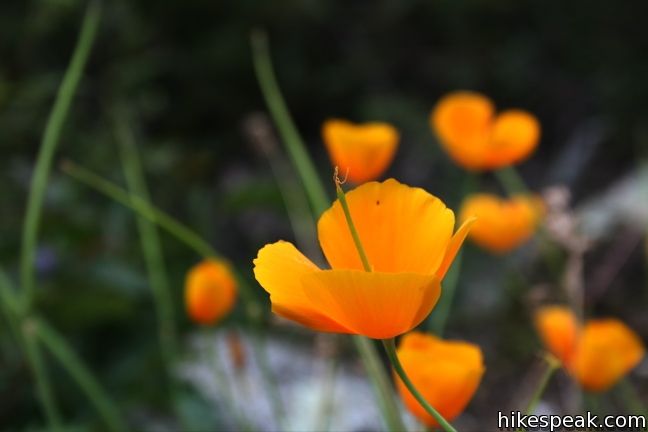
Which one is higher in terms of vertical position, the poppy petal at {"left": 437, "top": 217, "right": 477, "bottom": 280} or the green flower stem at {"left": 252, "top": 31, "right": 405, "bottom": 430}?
the green flower stem at {"left": 252, "top": 31, "right": 405, "bottom": 430}

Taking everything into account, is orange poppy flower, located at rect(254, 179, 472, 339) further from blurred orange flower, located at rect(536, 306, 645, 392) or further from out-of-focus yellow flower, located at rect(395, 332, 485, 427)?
blurred orange flower, located at rect(536, 306, 645, 392)

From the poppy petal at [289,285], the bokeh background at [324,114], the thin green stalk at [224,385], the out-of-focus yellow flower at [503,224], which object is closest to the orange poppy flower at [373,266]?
the poppy petal at [289,285]

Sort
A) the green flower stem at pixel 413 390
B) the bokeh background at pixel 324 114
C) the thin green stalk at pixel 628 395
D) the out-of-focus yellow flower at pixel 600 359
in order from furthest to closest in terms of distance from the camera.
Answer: the bokeh background at pixel 324 114
the thin green stalk at pixel 628 395
the out-of-focus yellow flower at pixel 600 359
the green flower stem at pixel 413 390

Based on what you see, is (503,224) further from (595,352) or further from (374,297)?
(374,297)

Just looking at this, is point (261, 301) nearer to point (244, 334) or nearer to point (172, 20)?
point (244, 334)

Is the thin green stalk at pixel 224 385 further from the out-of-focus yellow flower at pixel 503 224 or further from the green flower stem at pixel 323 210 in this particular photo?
the out-of-focus yellow flower at pixel 503 224

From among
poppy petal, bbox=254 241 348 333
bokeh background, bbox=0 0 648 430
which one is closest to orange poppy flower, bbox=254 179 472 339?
poppy petal, bbox=254 241 348 333

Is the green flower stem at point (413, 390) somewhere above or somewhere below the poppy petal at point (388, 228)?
below
